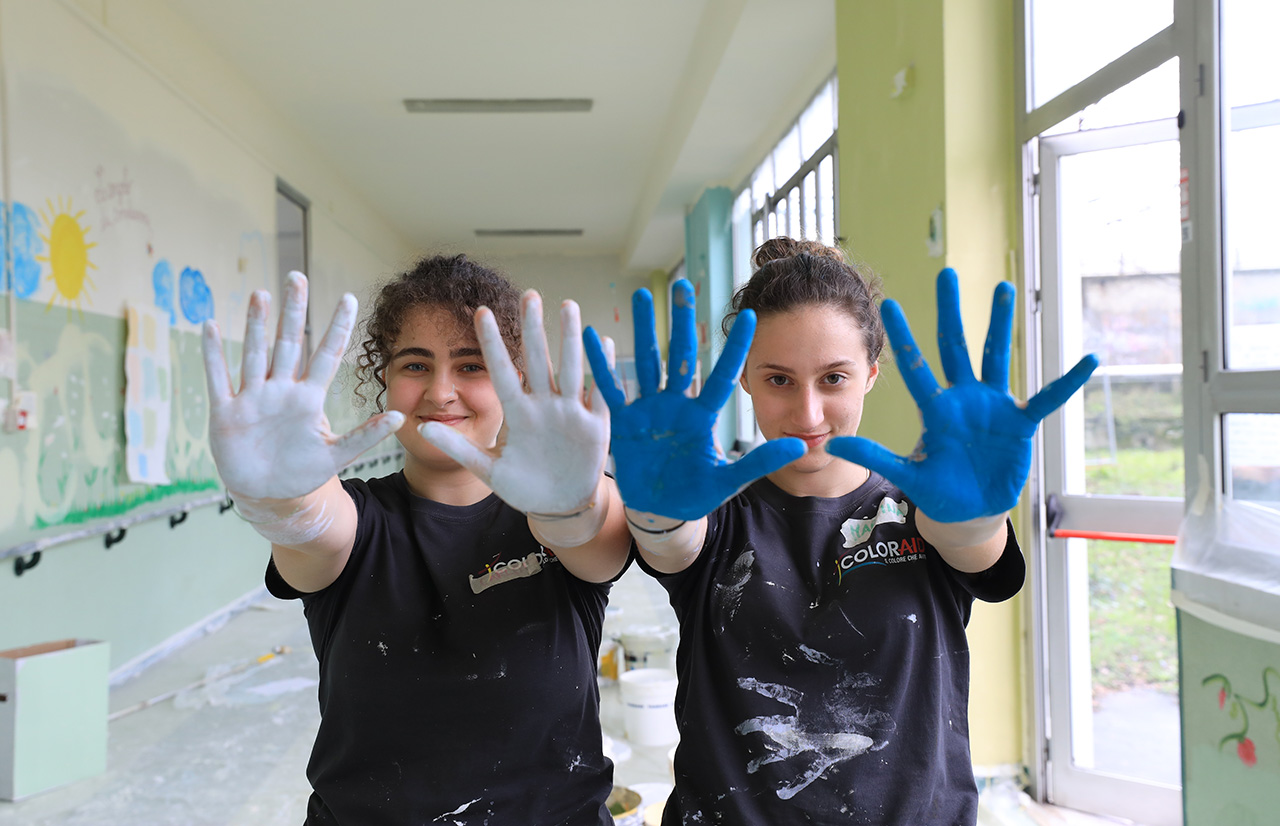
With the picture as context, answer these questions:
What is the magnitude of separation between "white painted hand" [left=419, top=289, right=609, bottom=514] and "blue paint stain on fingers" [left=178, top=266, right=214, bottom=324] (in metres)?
3.70

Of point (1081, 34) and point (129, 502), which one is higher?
point (1081, 34)

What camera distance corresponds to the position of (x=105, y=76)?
3.33 metres

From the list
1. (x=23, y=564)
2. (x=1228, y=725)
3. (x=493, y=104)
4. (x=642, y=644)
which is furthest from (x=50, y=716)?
(x=493, y=104)

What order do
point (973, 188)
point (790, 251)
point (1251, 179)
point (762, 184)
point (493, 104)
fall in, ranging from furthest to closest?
point (762, 184), point (493, 104), point (973, 188), point (1251, 179), point (790, 251)

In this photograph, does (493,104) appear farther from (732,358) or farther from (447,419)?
(732,358)

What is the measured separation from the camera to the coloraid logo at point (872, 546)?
3.19ft

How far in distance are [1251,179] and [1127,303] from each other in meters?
0.79

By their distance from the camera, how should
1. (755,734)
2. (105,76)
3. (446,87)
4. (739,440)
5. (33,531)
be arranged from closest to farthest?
(755,734), (33,531), (105,76), (446,87), (739,440)

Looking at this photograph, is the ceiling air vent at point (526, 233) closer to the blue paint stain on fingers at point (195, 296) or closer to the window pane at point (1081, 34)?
the blue paint stain on fingers at point (195, 296)

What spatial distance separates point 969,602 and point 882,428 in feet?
5.68

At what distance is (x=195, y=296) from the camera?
4082mm

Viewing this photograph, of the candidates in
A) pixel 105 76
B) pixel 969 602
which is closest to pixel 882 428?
pixel 969 602

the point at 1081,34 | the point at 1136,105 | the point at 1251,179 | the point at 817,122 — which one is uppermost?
the point at 817,122

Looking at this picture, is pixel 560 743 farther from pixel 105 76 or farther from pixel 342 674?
pixel 105 76
